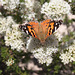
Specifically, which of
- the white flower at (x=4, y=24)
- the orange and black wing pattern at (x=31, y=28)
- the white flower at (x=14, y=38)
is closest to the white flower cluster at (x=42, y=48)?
the white flower at (x=14, y=38)

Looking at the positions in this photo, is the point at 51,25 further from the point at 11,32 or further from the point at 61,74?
the point at 61,74

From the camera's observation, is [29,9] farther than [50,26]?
Yes

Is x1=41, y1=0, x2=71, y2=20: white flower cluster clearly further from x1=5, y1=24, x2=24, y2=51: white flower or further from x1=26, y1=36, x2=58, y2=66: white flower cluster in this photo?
x1=5, y1=24, x2=24, y2=51: white flower

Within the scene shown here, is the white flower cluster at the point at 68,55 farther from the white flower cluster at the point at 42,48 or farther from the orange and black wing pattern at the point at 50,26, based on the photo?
the orange and black wing pattern at the point at 50,26

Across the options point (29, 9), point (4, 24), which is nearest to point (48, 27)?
point (29, 9)

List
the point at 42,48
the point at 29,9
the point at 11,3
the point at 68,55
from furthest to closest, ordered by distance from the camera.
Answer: the point at 29,9
the point at 11,3
the point at 68,55
the point at 42,48

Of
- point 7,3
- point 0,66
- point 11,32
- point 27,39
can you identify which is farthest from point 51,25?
point 0,66

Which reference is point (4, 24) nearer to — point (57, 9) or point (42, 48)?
point (42, 48)

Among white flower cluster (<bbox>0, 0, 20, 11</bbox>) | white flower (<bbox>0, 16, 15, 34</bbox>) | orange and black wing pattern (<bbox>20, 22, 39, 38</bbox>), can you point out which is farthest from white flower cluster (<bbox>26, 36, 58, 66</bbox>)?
white flower cluster (<bbox>0, 0, 20, 11</bbox>)
